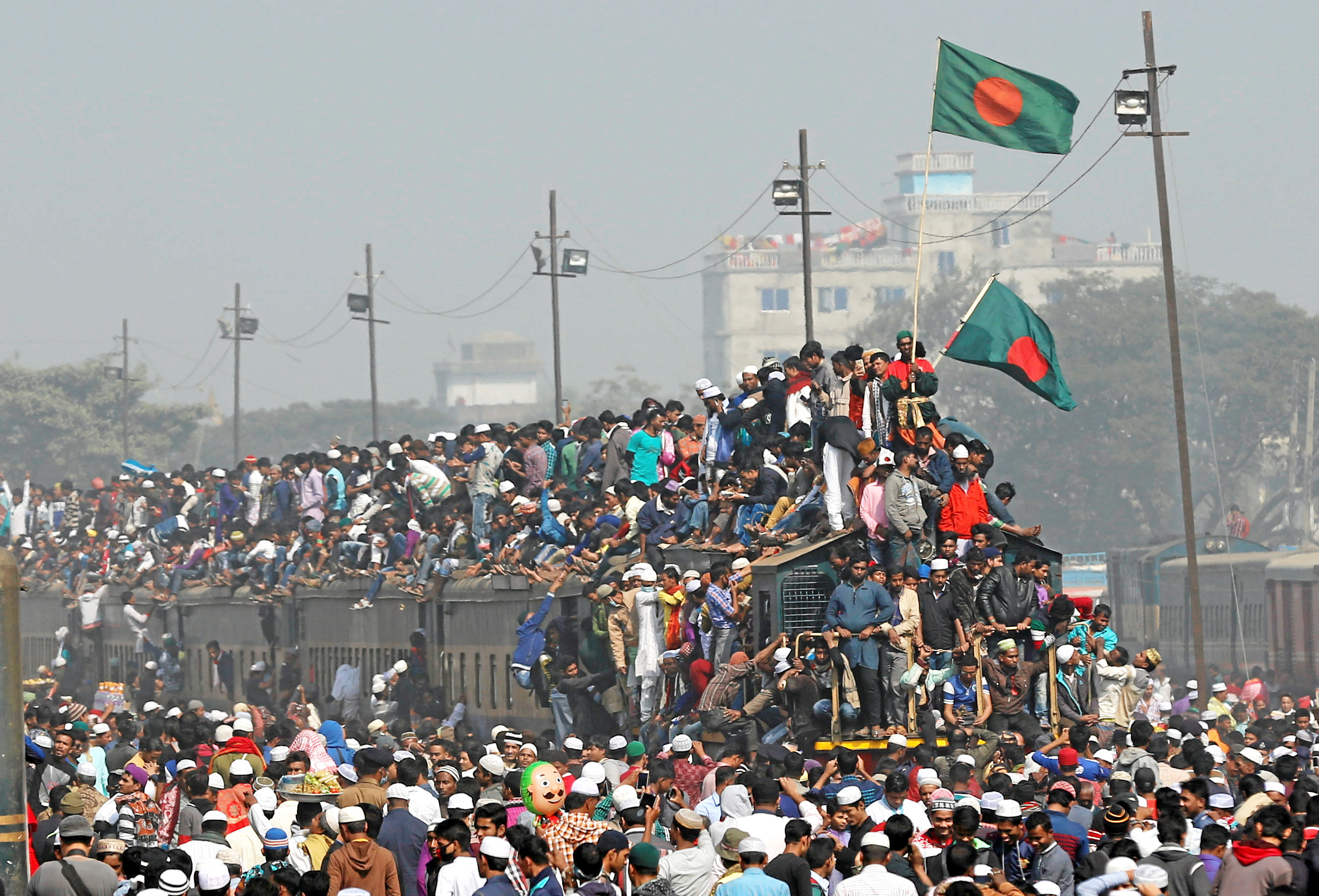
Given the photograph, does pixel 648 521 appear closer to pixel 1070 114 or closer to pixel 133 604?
pixel 1070 114

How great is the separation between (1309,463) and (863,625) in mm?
52863

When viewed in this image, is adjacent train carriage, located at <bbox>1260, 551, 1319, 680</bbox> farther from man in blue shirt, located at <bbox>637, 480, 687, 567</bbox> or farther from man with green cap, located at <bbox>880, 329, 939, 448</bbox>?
man with green cap, located at <bbox>880, 329, 939, 448</bbox>

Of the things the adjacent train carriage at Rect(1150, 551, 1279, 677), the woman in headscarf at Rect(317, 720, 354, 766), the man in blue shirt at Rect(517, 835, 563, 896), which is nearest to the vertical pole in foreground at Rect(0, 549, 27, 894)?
the man in blue shirt at Rect(517, 835, 563, 896)

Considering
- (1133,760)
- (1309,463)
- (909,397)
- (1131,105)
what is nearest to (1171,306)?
(1131,105)

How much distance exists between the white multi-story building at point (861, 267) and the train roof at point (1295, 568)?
327ft

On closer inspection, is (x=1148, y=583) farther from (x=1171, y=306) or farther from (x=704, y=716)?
(x=704, y=716)

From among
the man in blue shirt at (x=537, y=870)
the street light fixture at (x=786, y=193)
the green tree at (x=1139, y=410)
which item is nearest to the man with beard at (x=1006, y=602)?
the man in blue shirt at (x=537, y=870)

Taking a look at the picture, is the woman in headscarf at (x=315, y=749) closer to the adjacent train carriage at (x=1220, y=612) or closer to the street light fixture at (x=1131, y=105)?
the street light fixture at (x=1131, y=105)

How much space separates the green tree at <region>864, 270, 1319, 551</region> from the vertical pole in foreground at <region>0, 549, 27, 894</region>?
6450 centimetres

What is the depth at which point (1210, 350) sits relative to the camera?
73.8m

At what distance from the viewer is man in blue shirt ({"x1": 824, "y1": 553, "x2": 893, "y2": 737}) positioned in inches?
684

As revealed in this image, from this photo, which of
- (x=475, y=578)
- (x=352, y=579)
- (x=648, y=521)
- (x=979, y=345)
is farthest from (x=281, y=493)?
(x=979, y=345)

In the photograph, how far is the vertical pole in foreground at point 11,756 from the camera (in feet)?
26.9

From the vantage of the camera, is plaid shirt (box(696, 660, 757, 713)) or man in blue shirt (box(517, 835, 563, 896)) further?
plaid shirt (box(696, 660, 757, 713))
